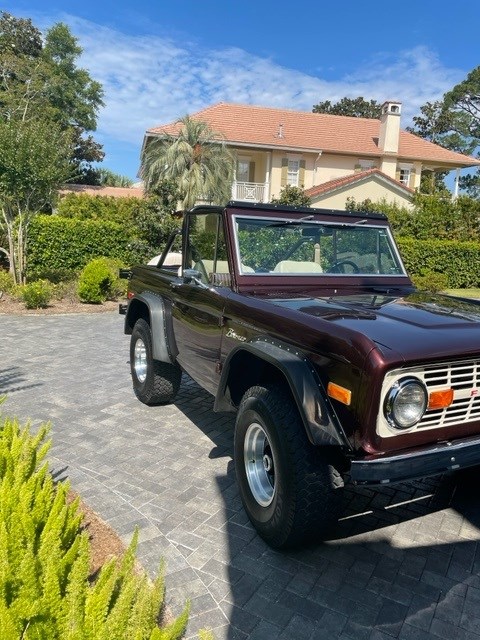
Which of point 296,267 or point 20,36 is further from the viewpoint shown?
point 20,36

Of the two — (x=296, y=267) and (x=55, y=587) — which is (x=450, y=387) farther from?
(x=55, y=587)

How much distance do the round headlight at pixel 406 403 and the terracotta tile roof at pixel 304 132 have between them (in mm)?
24235

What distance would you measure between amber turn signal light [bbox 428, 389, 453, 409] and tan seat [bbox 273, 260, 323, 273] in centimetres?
166

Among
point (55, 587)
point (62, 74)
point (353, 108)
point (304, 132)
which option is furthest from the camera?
point (353, 108)

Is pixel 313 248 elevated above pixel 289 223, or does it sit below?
below

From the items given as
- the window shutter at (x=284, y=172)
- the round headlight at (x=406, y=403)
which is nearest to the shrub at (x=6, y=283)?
the round headlight at (x=406, y=403)

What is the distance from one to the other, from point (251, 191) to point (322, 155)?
500 cm

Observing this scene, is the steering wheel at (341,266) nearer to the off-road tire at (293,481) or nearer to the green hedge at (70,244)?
the off-road tire at (293,481)

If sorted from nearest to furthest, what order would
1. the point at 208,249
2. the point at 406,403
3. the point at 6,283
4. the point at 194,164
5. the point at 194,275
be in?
1. the point at 406,403
2. the point at 194,275
3. the point at 208,249
4. the point at 6,283
5. the point at 194,164

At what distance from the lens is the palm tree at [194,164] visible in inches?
740

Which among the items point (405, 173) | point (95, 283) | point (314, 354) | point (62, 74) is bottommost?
point (95, 283)

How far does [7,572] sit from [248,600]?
123 cm

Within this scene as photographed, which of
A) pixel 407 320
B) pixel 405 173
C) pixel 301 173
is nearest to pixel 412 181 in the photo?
pixel 405 173

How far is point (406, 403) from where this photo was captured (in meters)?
2.23
